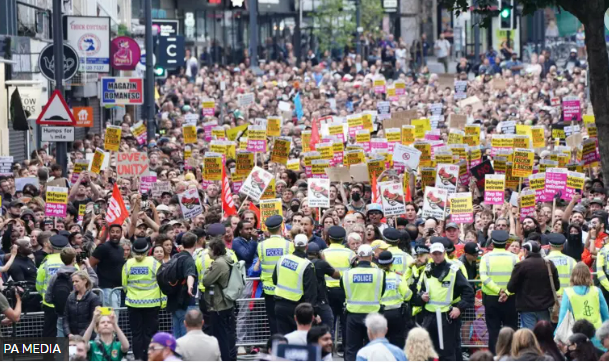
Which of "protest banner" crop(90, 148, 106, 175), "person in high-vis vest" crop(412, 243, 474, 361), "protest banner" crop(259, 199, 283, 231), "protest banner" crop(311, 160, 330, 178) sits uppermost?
"protest banner" crop(90, 148, 106, 175)

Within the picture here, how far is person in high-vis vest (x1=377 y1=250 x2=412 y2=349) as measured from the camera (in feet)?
45.5

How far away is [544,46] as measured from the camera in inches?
2376

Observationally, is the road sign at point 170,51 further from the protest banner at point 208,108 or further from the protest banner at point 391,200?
the protest banner at point 391,200

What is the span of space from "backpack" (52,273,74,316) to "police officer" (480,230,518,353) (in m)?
4.10

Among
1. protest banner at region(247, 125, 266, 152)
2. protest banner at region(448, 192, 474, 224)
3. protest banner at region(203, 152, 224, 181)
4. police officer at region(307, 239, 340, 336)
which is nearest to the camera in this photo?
police officer at region(307, 239, 340, 336)

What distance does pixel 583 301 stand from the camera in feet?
43.3

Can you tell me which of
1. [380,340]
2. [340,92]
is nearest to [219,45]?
[340,92]

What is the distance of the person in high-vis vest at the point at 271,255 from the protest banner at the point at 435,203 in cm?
391

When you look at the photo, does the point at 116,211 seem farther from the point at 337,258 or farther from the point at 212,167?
the point at 212,167

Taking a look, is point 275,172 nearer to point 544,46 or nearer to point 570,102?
point 570,102

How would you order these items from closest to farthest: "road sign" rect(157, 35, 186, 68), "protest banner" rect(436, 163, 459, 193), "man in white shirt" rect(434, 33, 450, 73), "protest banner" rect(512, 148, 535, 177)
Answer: "protest banner" rect(436, 163, 459, 193) < "protest banner" rect(512, 148, 535, 177) < "road sign" rect(157, 35, 186, 68) < "man in white shirt" rect(434, 33, 450, 73)

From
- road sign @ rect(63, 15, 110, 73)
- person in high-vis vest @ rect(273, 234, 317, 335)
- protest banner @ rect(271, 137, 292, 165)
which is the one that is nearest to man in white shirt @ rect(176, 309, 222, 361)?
person in high-vis vest @ rect(273, 234, 317, 335)

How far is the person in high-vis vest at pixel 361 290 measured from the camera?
45.0 feet

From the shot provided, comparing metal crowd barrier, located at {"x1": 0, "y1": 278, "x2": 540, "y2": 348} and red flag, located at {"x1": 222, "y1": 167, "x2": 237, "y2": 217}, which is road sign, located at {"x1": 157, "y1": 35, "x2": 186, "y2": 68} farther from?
metal crowd barrier, located at {"x1": 0, "y1": 278, "x2": 540, "y2": 348}
